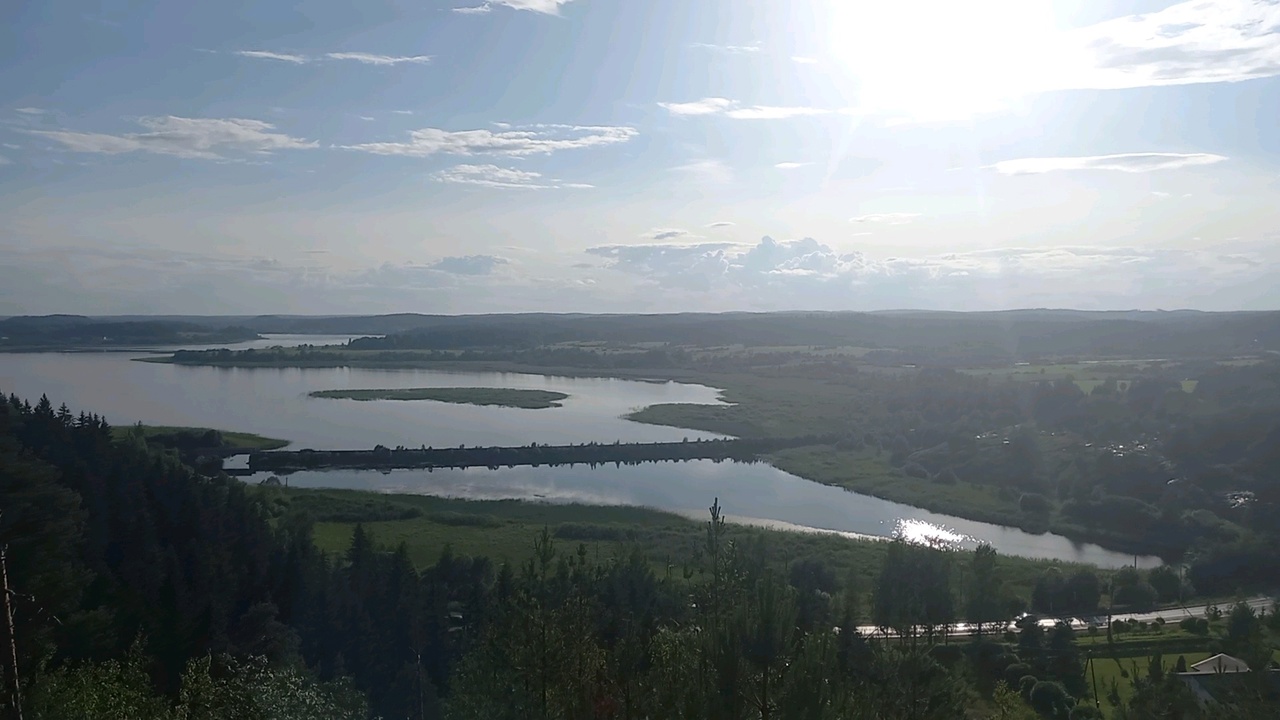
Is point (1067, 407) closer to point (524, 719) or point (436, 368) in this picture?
point (524, 719)

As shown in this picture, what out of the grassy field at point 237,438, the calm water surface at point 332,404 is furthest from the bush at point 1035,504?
the grassy field at point 237,438

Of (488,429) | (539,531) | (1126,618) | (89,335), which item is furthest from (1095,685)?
(89,335)

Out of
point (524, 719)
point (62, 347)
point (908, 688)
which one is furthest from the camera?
point (62, 347)

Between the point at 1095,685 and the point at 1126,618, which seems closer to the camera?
the point at 1095,685

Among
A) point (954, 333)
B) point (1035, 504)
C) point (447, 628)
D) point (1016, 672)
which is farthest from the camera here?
point (954, 333)

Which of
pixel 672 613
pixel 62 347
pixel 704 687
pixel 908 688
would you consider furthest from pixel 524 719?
pixel 62 347

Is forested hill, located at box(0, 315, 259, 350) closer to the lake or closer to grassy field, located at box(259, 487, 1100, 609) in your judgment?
the lake

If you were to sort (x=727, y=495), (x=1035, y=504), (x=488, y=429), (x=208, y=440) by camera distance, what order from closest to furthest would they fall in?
1. (x=1035, y=504)
2. (x=727, y=495)
3. (x=208, y=440)
4. (x=488, y=429)

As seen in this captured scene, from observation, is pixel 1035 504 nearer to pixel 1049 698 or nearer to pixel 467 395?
pixel 1049 698
